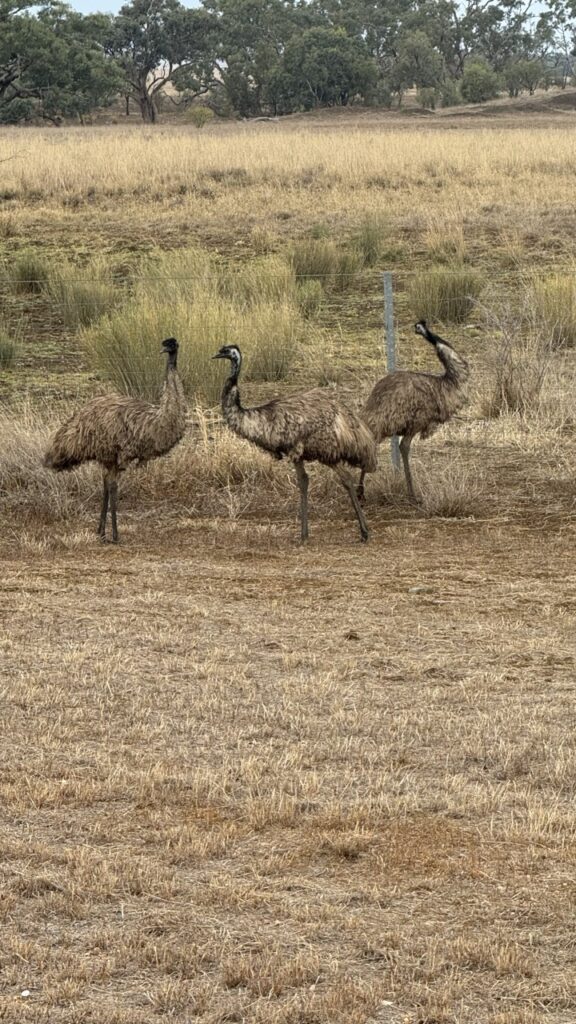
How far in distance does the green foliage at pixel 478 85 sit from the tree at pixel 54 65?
1647 cm

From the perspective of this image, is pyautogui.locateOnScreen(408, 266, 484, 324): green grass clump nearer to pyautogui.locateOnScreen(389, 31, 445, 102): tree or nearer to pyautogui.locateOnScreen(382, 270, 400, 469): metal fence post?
pyautogui.locateOnScreen(382, 270, 400, 469): metal fence post

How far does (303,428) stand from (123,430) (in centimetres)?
115

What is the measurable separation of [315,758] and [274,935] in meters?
1.47

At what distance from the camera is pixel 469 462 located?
11.2 m

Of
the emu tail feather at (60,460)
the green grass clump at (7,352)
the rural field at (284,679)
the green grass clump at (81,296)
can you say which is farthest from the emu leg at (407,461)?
the green grass clump at (81,296)

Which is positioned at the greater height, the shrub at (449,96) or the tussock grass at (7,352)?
the shrub at (449,96)

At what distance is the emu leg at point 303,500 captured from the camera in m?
9.60

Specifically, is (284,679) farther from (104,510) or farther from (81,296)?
(81,296)

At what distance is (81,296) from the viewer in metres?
15.7

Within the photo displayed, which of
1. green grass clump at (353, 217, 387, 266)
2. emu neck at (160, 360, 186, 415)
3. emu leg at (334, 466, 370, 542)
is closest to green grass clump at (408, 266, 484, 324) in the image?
green grass clump at (353, 217, 387, 266)

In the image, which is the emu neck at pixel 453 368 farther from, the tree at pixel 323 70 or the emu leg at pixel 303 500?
the tree at pixel 323 70

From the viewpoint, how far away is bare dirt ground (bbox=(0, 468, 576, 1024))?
415cm

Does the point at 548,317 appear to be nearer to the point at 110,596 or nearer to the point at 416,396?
the point at 416,396

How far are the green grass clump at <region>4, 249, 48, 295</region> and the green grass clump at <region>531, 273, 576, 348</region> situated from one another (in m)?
6.05
